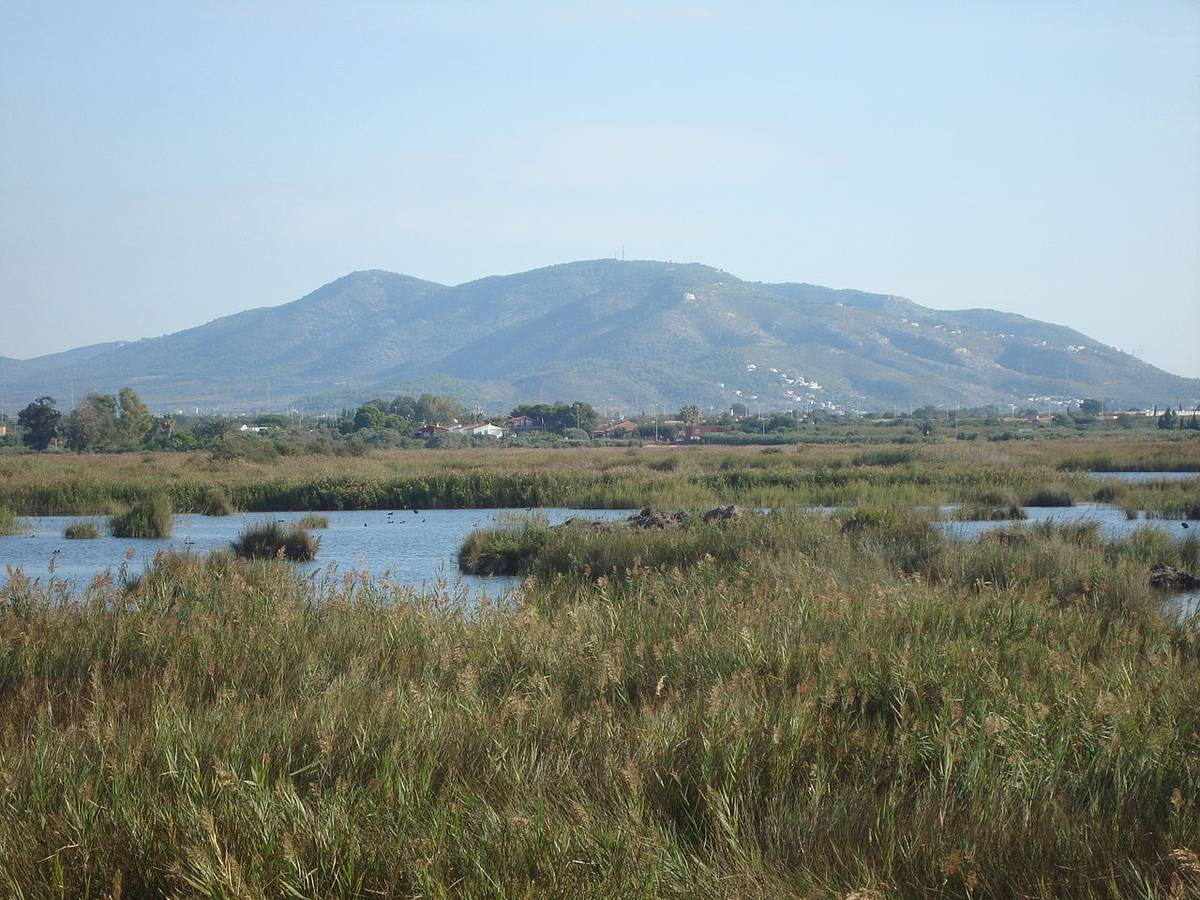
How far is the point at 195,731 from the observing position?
5848mm

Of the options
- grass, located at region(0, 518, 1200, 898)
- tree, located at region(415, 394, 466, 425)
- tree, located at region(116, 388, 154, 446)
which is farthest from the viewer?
tree, located at region(415, 394, 466, 425)

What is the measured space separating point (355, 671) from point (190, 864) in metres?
2.88

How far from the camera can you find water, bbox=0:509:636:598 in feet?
68.6

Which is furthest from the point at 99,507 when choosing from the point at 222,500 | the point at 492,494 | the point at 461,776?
Answer: the point at 461,776

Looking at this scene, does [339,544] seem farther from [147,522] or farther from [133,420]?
[133,420]

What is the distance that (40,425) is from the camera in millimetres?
87562

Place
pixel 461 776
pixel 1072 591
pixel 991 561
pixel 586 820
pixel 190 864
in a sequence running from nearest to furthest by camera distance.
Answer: pixel 190 864 < pixel 586 820 < pixel 461 776 < pixel 1072 591 < pixel 991 561

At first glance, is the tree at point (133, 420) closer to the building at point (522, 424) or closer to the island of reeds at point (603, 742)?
the building at point (522, 424)

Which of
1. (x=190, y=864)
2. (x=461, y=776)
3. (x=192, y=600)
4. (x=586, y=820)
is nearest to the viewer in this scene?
(x=190, y=864)

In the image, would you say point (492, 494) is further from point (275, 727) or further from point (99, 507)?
point (275, 727)

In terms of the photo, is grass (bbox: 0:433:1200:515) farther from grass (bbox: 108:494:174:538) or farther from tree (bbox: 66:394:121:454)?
tree (bbox: 66:394:121:454)

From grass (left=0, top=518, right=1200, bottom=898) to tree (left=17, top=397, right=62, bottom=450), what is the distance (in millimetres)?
85189

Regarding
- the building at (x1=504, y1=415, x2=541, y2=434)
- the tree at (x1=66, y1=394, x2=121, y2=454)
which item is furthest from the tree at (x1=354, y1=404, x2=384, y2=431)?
the building at (x1=504, y1=415, x2=541, y2=434)

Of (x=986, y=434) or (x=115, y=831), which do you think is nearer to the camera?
(x=115, y=831)
